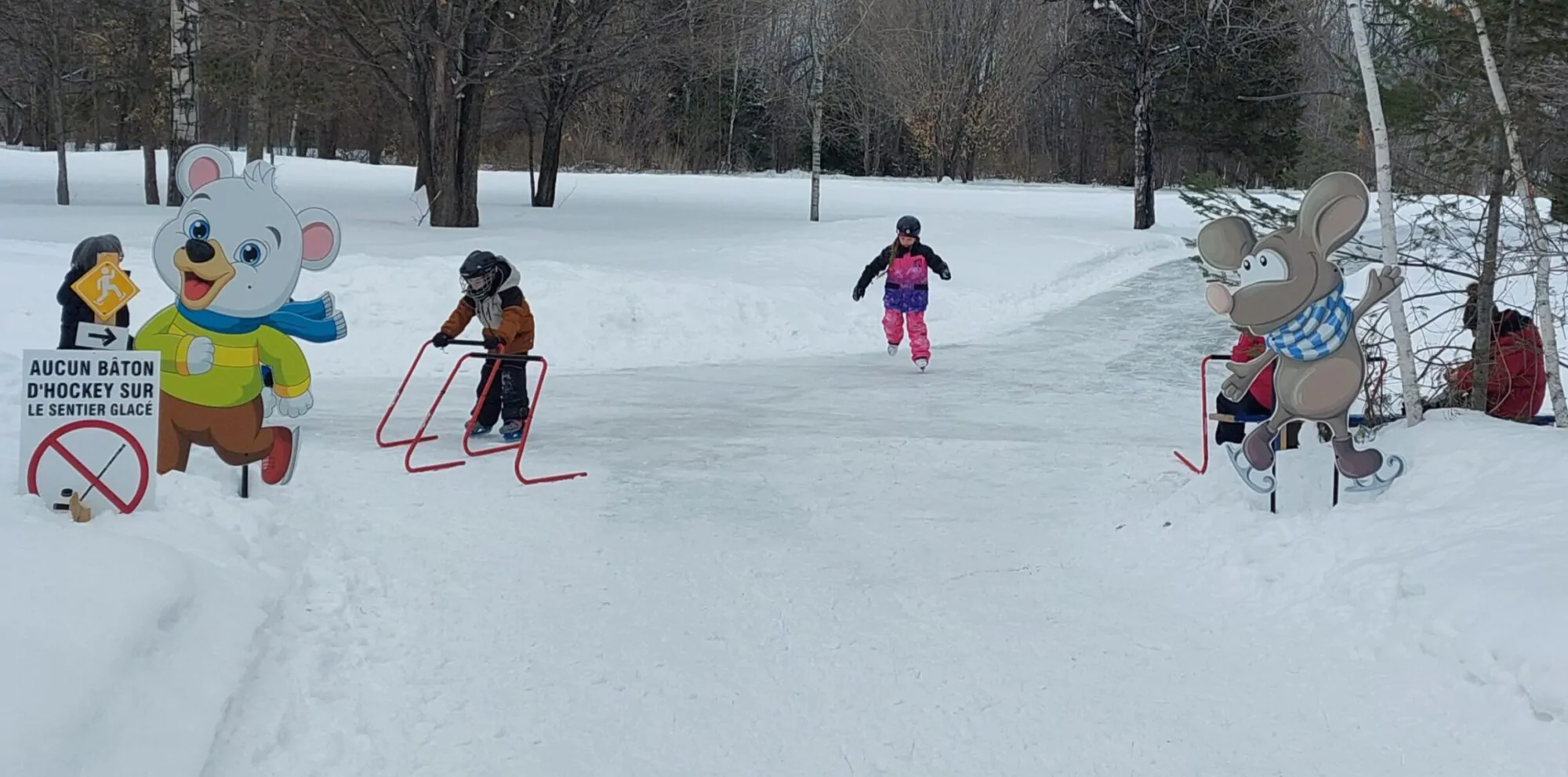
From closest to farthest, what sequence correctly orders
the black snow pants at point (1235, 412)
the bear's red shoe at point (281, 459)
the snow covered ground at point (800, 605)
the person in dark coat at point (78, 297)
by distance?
1. the snow covered ground at point (800, 605)
2. the person in dark coat at point (78, 297)
3. the bear's red shoe at point (281, 459)
4. the black snow pants at point (1235, 412)

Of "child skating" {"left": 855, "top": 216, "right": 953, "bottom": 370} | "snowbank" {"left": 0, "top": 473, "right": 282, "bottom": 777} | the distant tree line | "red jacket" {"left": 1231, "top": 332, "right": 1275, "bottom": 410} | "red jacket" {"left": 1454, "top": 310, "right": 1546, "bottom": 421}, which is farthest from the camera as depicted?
"child skating" {"left": 855, "top": 216, "right": 953, "bottom": 370}

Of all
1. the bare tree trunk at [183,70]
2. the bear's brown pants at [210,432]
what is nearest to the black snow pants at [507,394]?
the bear's brown pants at [210,432]

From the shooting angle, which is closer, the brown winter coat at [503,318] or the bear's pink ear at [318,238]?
the bear's pink ear at [318,238]

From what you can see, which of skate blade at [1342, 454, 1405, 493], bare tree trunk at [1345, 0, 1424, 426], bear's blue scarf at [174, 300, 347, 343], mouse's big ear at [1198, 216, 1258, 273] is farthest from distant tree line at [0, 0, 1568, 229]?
bear's blue scarf at [174, 300, 347, 343]

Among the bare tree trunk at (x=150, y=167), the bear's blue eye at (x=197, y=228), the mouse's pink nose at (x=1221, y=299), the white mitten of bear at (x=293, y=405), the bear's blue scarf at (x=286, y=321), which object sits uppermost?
the bare tree trunk at (x=150, y=167)

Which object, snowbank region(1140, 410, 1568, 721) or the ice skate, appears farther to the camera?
the ice skate

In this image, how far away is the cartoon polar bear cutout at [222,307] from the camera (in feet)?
23.6

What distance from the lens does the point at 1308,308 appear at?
7.46 meters

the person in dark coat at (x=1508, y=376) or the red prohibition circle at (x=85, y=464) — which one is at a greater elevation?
the person in dark coat at (x=1508, y=376)

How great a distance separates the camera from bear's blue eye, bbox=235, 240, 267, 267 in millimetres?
7312

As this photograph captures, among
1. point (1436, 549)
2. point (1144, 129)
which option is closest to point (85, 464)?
point (1436, 549)

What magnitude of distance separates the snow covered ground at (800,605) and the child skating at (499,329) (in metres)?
0.34

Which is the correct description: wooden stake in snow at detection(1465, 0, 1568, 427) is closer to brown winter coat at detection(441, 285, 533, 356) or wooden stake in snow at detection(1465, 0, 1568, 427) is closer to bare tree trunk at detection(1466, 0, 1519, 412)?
bare tree trunk at detection(1466, 0, 1519, 412)

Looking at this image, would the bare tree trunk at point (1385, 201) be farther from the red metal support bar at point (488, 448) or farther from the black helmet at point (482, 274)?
the black helmet at point (482, 274)
